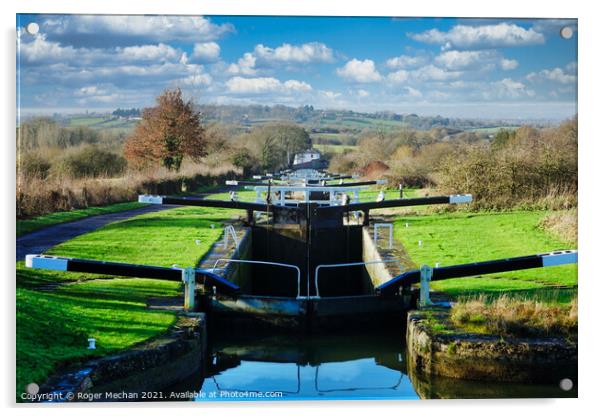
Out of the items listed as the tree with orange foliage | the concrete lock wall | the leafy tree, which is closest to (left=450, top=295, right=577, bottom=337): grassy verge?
the leafy tree

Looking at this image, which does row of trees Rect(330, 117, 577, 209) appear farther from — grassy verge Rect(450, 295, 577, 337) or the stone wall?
the stone wall

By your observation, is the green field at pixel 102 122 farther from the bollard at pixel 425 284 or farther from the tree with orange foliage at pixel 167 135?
the bollard at pixel 425 284

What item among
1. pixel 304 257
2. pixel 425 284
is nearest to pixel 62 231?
pixel 425 284

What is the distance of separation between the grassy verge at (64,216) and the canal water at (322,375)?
2116mm

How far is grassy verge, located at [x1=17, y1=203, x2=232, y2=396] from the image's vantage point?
734 centimetres

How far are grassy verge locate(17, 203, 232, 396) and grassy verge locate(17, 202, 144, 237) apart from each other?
0.36 m

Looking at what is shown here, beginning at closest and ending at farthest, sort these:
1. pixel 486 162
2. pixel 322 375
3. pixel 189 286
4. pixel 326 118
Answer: pixel 322 375 → pixel 189 286 → pixel 326 118 → pixel 486 162

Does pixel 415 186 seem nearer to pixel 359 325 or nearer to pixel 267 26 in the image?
pixel 359 325

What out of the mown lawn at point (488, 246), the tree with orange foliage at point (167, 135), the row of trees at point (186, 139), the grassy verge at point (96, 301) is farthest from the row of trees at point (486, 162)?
the grassy verge at point (96, 301)

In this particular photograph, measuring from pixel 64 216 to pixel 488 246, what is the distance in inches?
227

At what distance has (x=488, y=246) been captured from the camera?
39.6ft

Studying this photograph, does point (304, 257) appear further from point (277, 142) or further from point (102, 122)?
point (102, 122)

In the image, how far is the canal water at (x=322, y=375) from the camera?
25.4 ft
